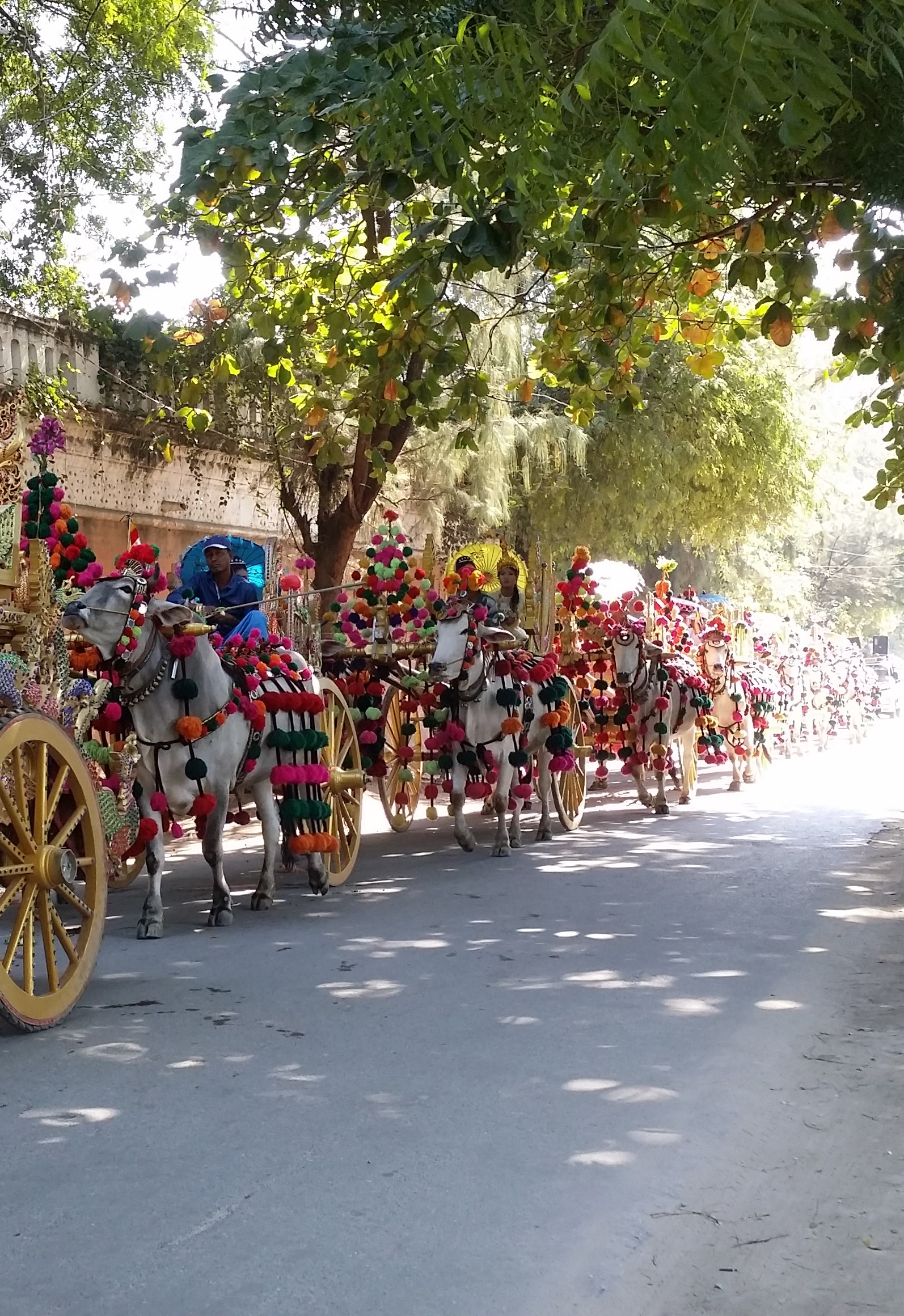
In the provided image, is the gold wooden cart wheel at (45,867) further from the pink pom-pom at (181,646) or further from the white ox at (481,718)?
the white ox at (481,718)

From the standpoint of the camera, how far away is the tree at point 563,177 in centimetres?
399

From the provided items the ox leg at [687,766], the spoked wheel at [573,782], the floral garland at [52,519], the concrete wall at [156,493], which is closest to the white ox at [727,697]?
the ox leg at [687,766]

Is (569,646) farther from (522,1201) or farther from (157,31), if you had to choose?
(522,1201)

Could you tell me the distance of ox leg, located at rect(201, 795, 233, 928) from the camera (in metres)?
8.73

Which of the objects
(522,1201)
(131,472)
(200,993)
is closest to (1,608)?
(200,993)

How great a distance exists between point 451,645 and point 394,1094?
6.48 metres

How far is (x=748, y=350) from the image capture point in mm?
22469

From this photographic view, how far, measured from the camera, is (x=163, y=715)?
843cm

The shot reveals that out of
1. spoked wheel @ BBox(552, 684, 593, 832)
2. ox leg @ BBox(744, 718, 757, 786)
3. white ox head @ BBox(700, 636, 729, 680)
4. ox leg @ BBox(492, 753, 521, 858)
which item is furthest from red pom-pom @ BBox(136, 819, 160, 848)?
ox leg @ BBox(744, 718, 757, 786)

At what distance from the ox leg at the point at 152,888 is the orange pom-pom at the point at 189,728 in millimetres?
519

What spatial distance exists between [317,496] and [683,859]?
29.6 ft

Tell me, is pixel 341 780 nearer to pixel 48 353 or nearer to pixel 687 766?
pixel 48 353

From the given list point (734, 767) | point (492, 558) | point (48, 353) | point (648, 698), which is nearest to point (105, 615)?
point (492, 558)

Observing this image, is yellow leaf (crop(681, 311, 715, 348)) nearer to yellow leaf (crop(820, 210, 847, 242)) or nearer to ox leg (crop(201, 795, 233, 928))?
yellow leaf (crop(820, 210, 847, 242))
